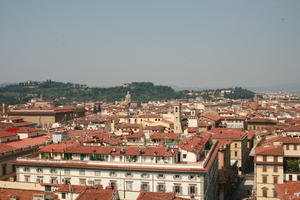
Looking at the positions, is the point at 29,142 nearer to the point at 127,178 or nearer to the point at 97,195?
the point at 127,178

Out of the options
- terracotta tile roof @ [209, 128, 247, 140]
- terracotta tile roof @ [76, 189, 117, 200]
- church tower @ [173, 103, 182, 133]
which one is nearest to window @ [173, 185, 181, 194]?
terracotta tile roof @ [76, 189, 117, 200]

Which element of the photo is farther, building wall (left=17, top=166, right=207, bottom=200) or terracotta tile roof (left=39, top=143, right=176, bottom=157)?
terracotta tile roof (left=39, top=143, right=176, bottom=157)

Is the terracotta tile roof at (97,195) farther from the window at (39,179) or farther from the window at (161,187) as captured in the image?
the window at (39,179)

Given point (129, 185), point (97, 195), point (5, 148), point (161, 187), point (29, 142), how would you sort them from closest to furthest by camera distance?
1. point (97, 195)
2. point (161, 187)
3. point (129, 185)
4. point (5, 148)
5. point (29, 142)

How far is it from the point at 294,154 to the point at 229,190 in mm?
12292

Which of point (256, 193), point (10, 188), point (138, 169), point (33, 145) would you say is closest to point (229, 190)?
point (256, 193)

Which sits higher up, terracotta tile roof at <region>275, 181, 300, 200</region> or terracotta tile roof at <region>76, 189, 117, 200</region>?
terracotta tile roof at <region>76, 189, 117, 200</region>

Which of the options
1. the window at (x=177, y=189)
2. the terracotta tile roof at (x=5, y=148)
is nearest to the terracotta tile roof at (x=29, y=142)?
the terracotta tile roof at (x=5, y=148)

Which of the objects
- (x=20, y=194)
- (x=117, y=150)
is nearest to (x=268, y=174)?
(x=117, y=150)

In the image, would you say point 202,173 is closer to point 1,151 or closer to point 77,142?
point 77,142

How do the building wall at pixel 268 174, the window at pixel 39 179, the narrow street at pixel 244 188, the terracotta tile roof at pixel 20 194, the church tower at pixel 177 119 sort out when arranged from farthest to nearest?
the church tower at pixel 177 119, the narrow street at pixel 244 188, the building wall at pixel 268 174, the window at pixel 39 179, the terracotta tile roof at pixel 20 194

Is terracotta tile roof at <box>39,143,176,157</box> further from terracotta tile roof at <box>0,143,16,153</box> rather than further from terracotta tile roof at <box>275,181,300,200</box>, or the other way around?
terracotta tile roof at <box>275,181,300,200</box>

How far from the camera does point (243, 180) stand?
2749 inches

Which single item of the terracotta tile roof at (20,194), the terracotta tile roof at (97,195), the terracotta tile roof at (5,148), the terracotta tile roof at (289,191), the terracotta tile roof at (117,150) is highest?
the terracotta tile roof at (117,150)
